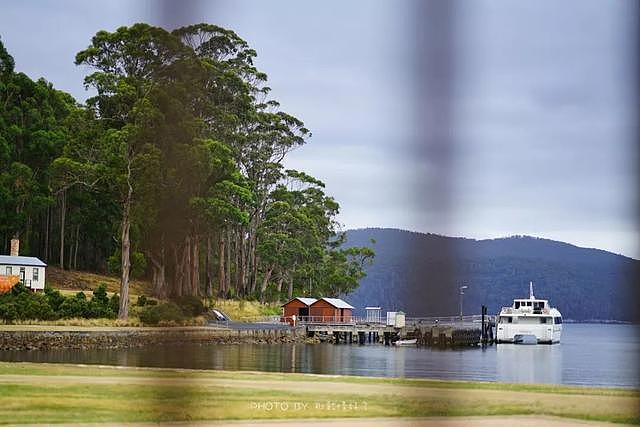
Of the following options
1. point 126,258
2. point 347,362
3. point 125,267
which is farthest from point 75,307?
point 347,362

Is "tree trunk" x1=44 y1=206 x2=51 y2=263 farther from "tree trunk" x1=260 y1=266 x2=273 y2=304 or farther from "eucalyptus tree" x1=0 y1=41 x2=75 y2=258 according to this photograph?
"tree trunk" x1=260 y1=266 x2=273 y2=304

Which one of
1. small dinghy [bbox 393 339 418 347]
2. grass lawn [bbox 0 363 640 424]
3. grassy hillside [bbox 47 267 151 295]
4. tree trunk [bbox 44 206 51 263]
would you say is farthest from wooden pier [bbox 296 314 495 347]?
grass lawn [bbox 0 363 640 424]

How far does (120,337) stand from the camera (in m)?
35.2

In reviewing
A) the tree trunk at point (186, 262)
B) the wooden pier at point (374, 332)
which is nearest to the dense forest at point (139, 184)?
the wooden pier at point (374, 332)

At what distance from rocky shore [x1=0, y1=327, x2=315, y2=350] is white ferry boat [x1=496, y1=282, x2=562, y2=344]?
18448 mm

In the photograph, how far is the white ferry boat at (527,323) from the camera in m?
59.4

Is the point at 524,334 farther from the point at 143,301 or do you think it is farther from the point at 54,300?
the point at 54,300

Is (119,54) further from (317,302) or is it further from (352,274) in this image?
(352,274)

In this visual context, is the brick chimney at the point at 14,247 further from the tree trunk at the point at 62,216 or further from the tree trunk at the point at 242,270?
the tree trunk at the point at 242,270

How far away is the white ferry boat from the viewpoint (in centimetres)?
5938

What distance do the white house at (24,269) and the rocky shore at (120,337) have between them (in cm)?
687

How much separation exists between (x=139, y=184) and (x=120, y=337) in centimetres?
577

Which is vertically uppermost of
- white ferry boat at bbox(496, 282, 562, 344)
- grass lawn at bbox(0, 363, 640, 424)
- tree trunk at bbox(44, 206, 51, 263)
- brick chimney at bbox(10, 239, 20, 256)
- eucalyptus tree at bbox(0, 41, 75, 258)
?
eucalyptus tree at bbox(0, 41, 75, 258)

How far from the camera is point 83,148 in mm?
38719
